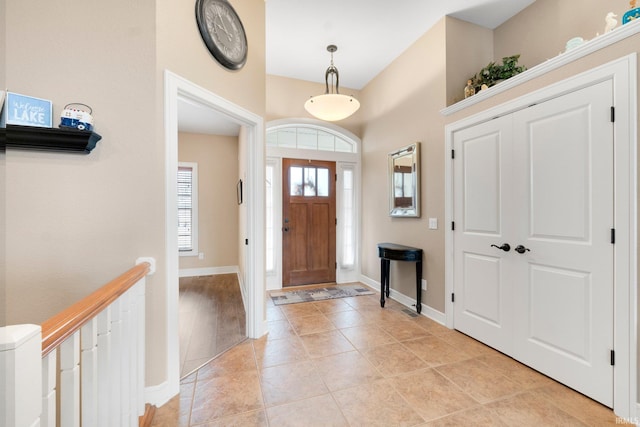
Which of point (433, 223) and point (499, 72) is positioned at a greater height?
point (499, 72)

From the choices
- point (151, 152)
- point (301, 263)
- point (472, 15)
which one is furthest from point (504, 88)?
point (301, 263)

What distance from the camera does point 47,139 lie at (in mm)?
1467

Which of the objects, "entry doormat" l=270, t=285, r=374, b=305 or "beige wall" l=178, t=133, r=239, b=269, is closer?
"entry doormat" l=270, t=285, r=374, b=305

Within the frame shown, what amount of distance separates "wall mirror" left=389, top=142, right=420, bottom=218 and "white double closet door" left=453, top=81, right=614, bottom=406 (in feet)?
2.04

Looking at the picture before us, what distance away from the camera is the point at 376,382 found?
1.99m

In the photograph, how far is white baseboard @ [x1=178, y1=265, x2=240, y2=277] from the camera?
5.35 meters

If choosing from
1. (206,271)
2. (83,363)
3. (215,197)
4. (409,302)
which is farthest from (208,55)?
(206,271)

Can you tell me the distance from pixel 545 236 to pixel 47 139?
3296 millimetres

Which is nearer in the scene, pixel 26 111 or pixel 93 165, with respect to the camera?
pixel 26 111

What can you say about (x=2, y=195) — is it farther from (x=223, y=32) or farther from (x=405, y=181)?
(x=405, y=181)

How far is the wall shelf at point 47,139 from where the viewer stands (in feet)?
4.65

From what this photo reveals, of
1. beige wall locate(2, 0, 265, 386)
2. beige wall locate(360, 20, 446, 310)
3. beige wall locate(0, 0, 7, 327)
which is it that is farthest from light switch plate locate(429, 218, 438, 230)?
beige wall locate(0, 0, 7, 327)

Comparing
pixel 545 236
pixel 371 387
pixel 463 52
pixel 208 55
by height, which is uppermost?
pixel 463 52

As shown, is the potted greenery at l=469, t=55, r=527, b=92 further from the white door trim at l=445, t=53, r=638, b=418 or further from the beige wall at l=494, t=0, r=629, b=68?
the white door trim at l=445, t=53, r=638, b=418
